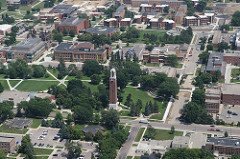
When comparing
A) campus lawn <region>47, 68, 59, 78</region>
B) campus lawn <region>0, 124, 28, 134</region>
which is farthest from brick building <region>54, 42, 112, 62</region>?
campus lawn <region>0, 124, 28, 134</region>

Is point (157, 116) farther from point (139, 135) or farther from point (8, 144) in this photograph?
point (8, 144)

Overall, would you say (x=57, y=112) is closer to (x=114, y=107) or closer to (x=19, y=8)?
(x=114, y=107)

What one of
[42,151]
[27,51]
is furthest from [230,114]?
[27,51]

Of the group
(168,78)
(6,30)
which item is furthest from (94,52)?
(6,30)

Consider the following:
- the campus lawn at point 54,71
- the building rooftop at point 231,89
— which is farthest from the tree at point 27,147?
the building rooftop at point 231,89

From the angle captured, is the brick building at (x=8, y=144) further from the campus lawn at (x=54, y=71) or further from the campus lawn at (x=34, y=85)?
the campus lawn at (x=54, y=71)

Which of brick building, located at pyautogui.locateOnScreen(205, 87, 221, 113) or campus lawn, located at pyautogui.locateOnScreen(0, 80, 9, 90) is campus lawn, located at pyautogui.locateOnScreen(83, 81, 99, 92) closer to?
campus lawn, located at pyautogui.locateOnScreen(0, 80, 9, 90)
